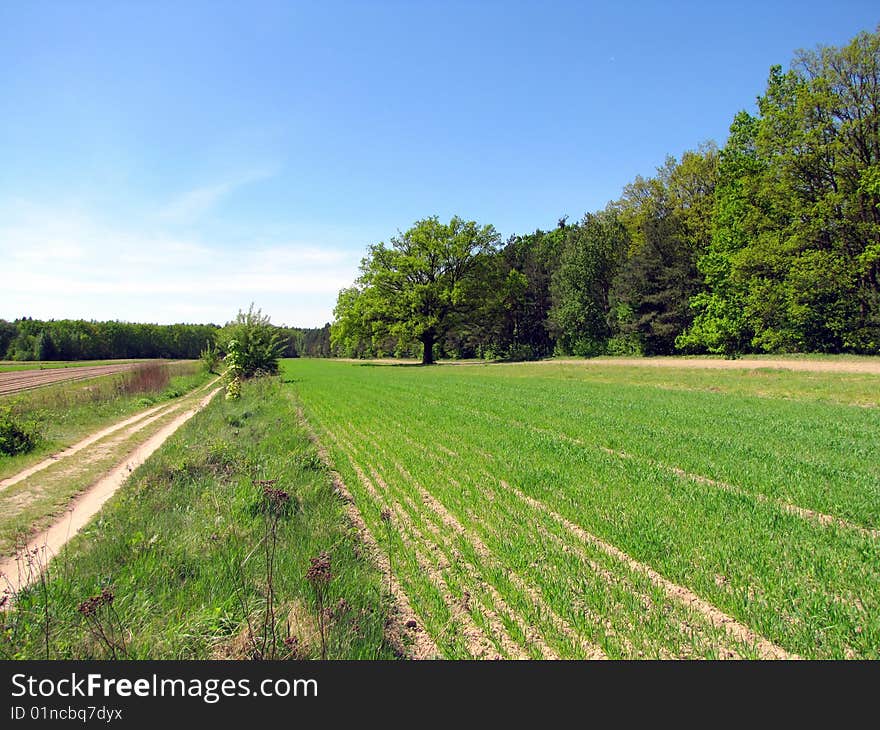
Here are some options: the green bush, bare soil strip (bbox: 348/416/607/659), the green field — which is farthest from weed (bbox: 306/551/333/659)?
the green bush

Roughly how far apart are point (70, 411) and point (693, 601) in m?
22.7

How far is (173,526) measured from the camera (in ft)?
18.6

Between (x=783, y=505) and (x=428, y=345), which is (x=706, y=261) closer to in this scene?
(x=428, y=345)

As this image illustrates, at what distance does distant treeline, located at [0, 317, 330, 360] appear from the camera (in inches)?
3275

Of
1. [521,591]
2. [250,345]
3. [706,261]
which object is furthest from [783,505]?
[706,261]

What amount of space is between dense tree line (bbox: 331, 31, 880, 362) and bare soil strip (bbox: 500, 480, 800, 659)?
33.6 m

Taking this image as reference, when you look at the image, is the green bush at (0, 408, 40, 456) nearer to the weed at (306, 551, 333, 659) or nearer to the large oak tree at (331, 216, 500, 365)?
the weed at (306, 551, 333, 659)

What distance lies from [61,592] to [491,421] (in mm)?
9970

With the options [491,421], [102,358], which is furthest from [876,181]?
[102,358]

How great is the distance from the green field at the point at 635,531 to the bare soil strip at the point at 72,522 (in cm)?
376

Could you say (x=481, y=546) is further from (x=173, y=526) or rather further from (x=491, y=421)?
(x=491, y=421)

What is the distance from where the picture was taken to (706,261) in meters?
40.9

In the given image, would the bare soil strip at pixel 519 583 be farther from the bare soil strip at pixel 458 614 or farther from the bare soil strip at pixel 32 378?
the bare soil strip at pixel 32 378

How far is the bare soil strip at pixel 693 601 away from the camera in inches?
123
